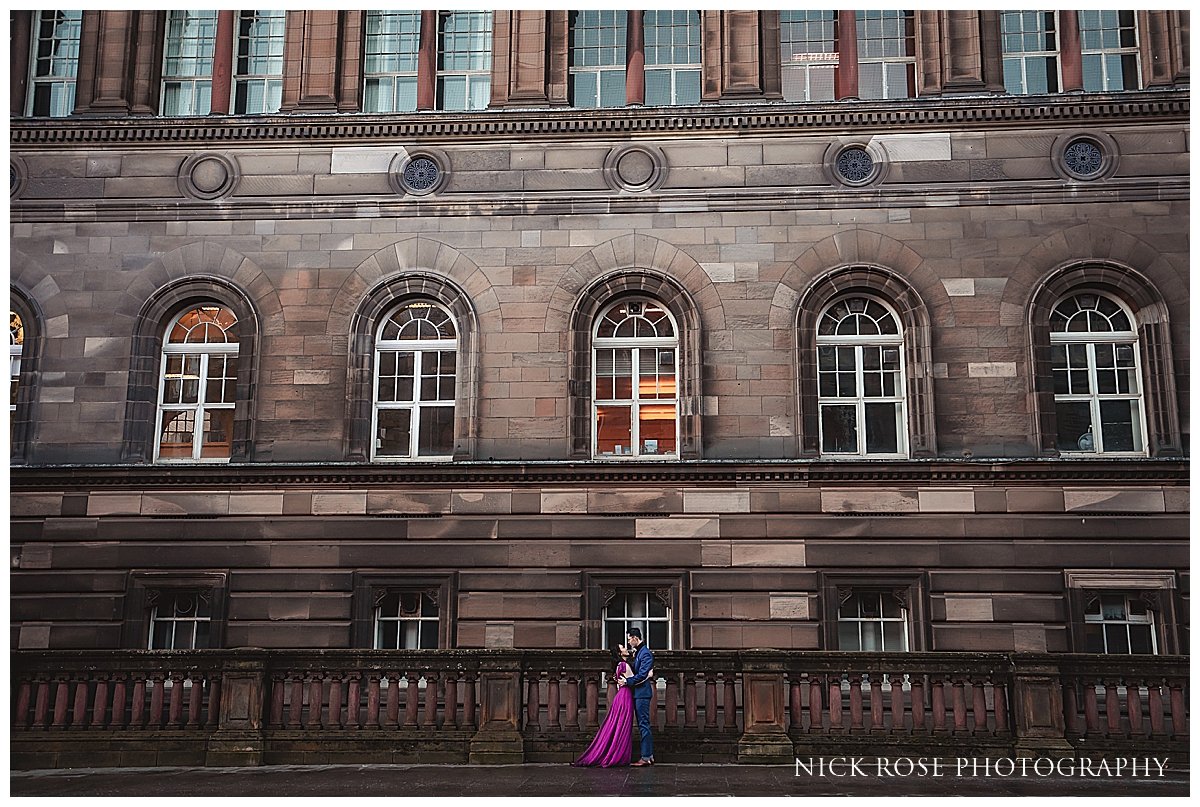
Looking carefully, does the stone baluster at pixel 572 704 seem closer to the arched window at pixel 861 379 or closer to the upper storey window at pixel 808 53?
the arched window at pixel 861 379

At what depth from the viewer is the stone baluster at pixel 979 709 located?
1397 centimetres

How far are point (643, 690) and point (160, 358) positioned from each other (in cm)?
1107

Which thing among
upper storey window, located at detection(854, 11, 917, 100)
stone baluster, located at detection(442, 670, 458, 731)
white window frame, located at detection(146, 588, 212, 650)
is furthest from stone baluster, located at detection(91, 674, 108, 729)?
upper storey window, located at detection(854, 11, 917, 100)

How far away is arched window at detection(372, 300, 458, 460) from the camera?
65.4ft

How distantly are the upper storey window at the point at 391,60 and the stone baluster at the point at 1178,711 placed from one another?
49.5ft

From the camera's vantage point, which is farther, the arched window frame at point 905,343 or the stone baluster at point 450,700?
the arched window frame at point 905,343

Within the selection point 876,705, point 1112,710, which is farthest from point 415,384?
point 1112,710

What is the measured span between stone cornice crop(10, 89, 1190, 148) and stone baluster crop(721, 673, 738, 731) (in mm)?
10000

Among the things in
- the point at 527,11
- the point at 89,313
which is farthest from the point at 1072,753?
the point at 89,313

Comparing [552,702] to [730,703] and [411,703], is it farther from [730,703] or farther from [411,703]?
[730,703]

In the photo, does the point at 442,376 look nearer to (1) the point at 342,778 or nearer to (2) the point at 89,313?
(2) the point at 89,313

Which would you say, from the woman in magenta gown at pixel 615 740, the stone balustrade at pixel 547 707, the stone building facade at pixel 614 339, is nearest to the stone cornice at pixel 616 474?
the stone building facade at pixel 614 339

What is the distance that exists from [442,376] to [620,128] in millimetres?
5237

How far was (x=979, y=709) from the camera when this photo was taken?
14.1 metres
